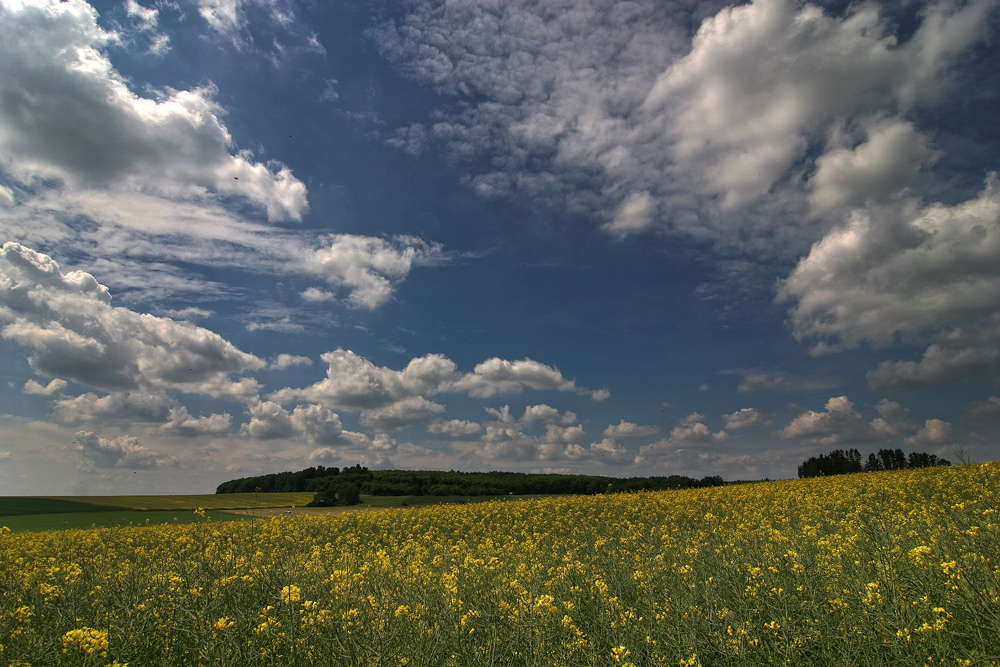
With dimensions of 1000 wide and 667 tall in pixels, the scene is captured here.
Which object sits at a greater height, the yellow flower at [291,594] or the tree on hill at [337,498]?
the yellow flower at [291,594]

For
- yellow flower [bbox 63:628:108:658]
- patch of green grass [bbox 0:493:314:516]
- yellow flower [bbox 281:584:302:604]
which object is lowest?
patch of green grass [bbox 0:493:314:516]

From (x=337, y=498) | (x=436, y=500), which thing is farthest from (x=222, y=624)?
(x=337, y=498)

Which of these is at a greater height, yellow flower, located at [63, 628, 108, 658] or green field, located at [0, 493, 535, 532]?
yellow flower, located at [63, 628, 108, 658]

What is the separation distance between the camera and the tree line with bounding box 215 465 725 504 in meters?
47.0

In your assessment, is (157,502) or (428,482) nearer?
(157,502)

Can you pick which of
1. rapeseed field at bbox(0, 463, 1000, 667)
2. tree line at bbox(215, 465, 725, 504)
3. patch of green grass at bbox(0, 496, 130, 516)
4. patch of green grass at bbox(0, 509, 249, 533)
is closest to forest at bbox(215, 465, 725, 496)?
tree line at bbox(215, 465, 725, 504)

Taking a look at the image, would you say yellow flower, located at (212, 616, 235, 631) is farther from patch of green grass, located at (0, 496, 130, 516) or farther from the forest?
patch of green grass, located at (0, 496, 130, 516)

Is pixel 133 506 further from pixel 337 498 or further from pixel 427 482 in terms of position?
pixel 427 482

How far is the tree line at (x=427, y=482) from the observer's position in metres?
47.0

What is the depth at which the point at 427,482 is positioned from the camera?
64.2 metres

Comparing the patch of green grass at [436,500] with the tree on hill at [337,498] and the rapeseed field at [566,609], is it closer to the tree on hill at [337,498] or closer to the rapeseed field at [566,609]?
the tree on hill at [337,498]

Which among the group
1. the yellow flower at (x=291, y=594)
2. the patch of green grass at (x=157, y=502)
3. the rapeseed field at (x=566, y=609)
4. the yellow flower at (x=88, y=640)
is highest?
the yellow flower at (x=291, y=594)

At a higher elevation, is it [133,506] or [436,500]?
[436,500]

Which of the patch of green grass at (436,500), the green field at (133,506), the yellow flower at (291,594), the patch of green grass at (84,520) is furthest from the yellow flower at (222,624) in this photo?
the green field at (133,506)
